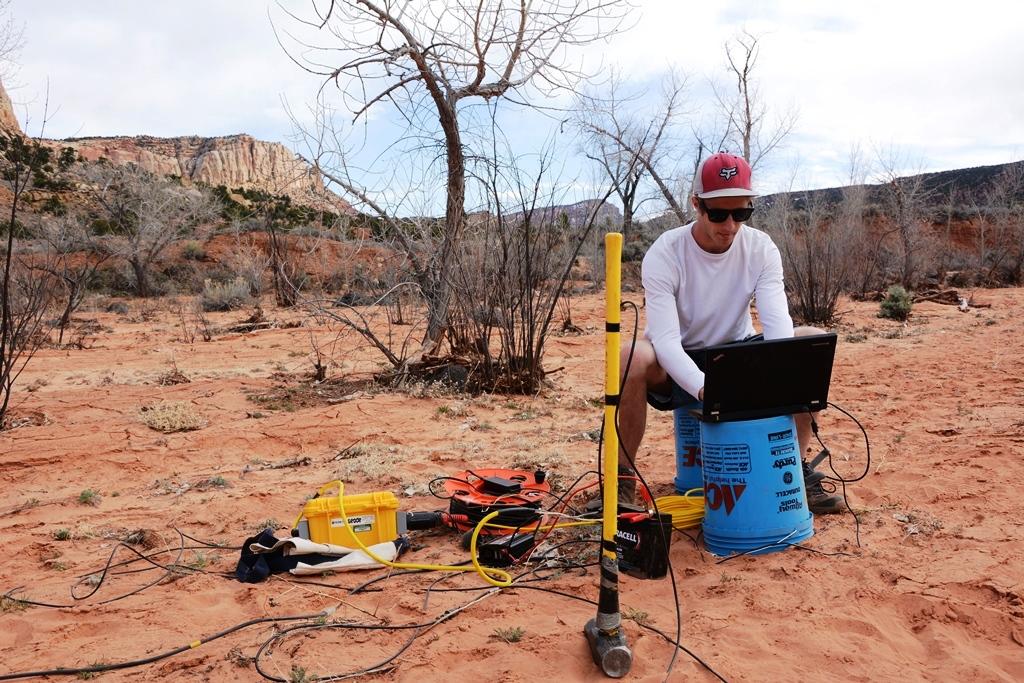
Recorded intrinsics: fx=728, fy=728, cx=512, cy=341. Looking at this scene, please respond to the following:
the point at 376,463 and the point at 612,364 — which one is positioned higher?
the point at 612,364

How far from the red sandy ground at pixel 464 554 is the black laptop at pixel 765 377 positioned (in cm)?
59

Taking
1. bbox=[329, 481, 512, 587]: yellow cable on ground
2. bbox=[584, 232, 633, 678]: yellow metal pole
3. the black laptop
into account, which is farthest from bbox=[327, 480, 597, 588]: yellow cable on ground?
the black laptop

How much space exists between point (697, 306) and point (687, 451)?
0.69 meters

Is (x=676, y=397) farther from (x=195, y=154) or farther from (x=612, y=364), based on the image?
(x=195, y=154)

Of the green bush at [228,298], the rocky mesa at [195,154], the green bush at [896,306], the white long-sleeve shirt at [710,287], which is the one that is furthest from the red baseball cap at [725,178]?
the rocky mesa at [195,154]

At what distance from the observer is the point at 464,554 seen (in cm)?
310

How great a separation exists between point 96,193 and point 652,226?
733 inches

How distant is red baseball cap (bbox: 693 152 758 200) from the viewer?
2879 millimetres

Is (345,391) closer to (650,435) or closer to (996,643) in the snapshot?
(650,435)

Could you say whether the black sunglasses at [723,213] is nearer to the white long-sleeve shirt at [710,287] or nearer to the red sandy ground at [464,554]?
the white long-sleeve shirt at [710,287]

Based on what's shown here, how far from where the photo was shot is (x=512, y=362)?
265 inches

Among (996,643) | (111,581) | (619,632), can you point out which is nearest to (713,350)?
(619,632)

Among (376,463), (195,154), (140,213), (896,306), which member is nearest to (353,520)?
(376,463)

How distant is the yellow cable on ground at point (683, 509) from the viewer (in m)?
3.04
